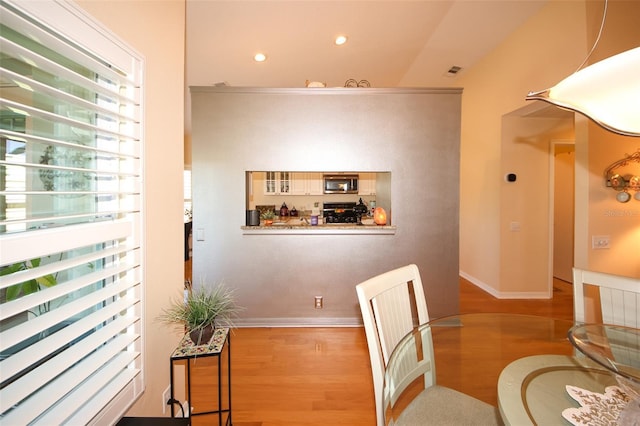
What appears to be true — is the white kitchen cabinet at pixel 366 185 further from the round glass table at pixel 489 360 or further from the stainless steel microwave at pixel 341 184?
the round glass table at pixel 489 360


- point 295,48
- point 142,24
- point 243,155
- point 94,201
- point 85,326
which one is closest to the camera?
Answer: point 85,326

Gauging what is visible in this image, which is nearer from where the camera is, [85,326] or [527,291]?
[85,326]

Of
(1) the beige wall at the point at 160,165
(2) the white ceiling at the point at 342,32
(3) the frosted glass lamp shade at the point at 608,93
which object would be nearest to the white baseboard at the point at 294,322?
(1) the beige wall at the point at 160,165

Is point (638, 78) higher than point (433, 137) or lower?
lower

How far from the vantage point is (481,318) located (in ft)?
5.85

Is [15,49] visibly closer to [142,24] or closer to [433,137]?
[142,24]

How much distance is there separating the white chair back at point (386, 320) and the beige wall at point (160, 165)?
105 centimetres

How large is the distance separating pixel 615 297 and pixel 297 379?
82.4 inches

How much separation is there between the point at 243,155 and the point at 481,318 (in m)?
2.57

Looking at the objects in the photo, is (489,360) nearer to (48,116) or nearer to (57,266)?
(57,266)

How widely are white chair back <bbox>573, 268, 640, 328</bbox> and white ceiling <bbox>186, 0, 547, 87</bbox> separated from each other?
2.72 meters

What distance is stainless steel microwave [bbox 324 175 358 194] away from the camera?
5.05 metres

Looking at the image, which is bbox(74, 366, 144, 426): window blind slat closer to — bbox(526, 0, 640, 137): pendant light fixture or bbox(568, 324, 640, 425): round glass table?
bbox(568, 324, 640, 425): round glass table

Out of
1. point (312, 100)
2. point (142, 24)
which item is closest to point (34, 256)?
point (142, 24)
